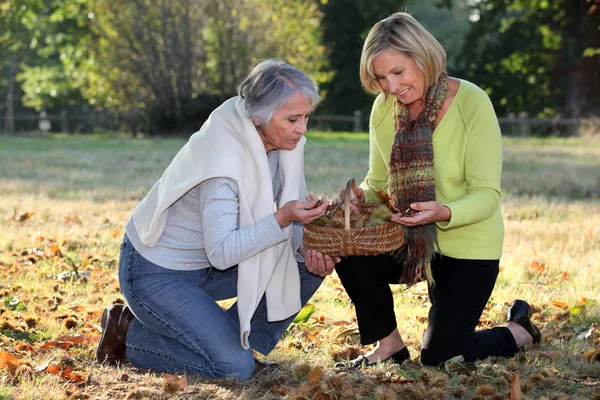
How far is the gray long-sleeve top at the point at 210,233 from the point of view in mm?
3457

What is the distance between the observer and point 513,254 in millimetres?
5945

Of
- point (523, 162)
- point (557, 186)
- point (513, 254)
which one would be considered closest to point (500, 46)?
point (523, 162)

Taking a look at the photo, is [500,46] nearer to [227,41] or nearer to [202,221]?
[227,41]

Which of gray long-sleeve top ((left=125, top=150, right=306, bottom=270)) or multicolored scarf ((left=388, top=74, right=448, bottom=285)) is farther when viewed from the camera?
multicolored scarf ((left=388, top=74, right=448, bottom=285))

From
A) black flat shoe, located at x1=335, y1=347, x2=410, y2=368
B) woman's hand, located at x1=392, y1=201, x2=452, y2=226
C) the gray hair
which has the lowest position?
black flat shoe, located at x1=335, y1=347, x2=410, y2=368

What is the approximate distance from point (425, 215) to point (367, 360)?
817 millimetres

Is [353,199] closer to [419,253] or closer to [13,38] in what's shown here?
[419,253]

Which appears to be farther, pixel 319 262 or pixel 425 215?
pixel 319 262

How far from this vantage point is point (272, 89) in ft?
11.7

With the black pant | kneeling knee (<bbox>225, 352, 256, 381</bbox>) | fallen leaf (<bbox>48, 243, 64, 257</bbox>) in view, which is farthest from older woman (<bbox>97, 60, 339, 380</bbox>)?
fallen leaf (<bbox>48, 243, 64, 257</bbox>)

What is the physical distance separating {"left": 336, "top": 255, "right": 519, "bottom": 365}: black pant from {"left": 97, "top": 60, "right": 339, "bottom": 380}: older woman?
0.78ft

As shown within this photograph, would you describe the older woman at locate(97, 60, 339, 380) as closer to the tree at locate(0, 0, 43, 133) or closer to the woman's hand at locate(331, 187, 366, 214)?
the woman's hand at locate(331, 187, 366, 214)

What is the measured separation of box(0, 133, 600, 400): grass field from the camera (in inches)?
133

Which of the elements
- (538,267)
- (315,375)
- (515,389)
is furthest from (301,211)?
(538,267)
